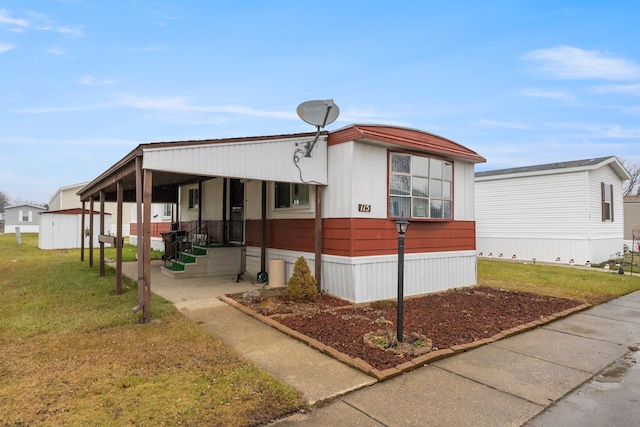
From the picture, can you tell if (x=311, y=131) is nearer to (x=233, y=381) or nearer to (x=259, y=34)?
(x=233, y=381)

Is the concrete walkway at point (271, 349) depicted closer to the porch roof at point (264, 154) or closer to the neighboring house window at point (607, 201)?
the porch roof at point (264, 154)

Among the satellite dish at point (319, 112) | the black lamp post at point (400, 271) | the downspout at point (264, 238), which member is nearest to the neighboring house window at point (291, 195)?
the downspout at point (264, 238)

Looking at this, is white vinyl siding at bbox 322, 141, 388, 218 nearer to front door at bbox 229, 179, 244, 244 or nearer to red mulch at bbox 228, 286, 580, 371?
red mulch at bbox 228, 286, 580, 371

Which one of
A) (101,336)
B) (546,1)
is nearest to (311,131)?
(101,336)

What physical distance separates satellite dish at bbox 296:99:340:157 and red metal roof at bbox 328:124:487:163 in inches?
14.7

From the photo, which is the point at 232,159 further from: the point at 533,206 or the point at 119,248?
the point at 533,206

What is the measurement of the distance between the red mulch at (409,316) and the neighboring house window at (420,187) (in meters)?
1.87

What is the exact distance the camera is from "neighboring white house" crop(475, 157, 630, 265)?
1391 centimetres

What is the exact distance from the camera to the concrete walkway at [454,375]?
2.97 m

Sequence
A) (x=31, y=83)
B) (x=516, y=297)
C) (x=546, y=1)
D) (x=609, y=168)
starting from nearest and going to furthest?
(x=516, y=297) < (x=546, y=1) < (x=31, y=83) < (x=609, y=168)

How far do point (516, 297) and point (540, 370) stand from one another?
13.9 feet

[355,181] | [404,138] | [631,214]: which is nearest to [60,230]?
[355,181]

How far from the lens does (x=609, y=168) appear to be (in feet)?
50.8

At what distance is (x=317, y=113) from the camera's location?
702 centimetres
